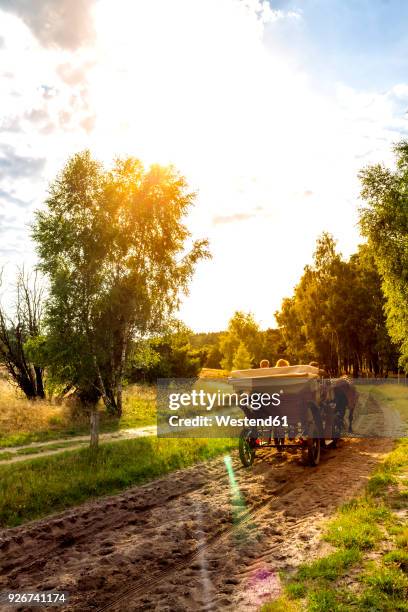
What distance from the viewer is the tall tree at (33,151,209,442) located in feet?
65.8

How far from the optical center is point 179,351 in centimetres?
3238

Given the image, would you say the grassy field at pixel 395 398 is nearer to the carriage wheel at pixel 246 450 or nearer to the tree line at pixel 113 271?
the tree line at pixel 113 271

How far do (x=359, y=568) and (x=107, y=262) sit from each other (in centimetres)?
1852

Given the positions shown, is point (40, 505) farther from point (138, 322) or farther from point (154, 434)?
point (138, 322)

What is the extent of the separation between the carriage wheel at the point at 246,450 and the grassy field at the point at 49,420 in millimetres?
8329

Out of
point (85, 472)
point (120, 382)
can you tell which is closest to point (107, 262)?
point (120, 382)

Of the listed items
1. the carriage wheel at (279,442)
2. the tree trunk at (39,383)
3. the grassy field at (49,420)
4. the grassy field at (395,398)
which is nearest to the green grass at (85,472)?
the carriage wheel at (279,442)

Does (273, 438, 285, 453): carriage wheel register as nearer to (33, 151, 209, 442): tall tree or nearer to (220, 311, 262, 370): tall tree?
(33, 151, 209, 442): tall tree

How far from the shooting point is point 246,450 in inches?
469

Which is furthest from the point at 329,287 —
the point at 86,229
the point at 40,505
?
the point at 40,505

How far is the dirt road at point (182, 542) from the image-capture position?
5.41m

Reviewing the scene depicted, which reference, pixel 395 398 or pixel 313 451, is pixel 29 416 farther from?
pixel 395 398

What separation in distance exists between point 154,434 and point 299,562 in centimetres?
1221

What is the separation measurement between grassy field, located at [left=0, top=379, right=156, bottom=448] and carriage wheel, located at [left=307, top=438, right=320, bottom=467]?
9.92 m
